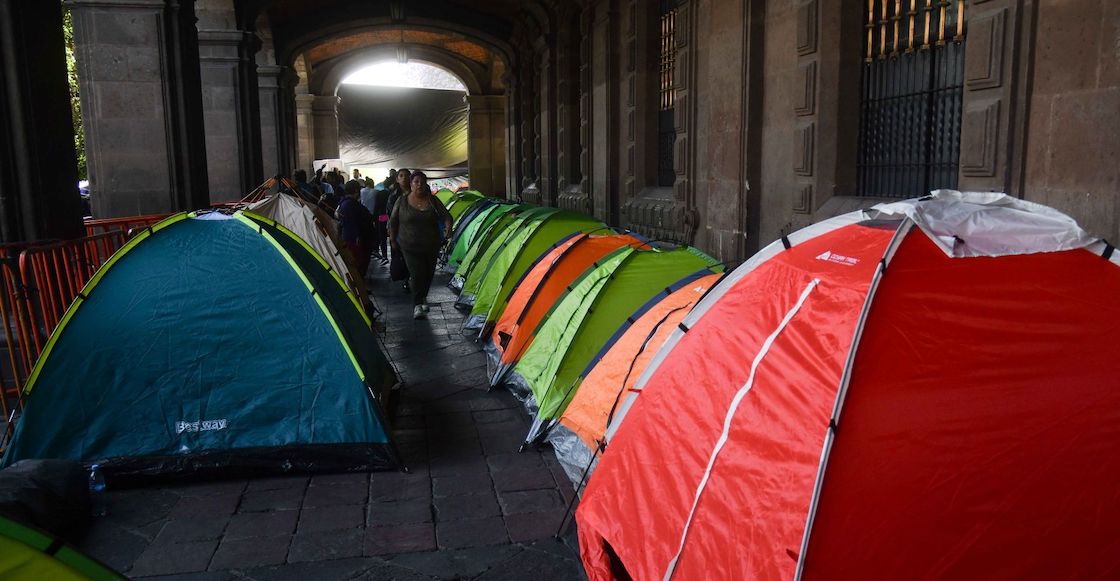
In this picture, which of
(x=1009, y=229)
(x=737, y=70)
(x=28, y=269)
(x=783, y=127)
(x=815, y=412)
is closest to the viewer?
(x=815, y=412)

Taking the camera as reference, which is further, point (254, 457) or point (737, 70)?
point (737, 70)

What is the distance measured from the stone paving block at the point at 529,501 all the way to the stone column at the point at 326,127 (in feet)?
80.9

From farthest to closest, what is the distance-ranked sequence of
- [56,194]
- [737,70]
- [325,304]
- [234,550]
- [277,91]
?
[277,91]
[737,70]
[56,194]
[325,304]
[234,550]

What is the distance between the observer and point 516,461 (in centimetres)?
484

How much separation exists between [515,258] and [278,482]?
4.17 m

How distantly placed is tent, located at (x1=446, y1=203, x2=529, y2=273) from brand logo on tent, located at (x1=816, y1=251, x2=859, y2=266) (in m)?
8.90

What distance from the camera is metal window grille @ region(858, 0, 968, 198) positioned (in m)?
5.68

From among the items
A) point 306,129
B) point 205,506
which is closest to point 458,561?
point 205,506

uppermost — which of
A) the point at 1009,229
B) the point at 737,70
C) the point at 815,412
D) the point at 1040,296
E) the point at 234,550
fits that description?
the point at 737,70

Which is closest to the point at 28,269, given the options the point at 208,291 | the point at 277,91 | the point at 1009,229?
the point at 208,291

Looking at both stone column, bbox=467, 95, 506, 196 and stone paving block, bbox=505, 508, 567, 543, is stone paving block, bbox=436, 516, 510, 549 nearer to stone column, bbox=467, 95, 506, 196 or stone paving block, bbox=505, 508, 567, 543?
stone paving block, bbox=505, 508, 567, 543

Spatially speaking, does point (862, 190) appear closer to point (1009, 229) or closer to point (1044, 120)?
point (1044, 120)

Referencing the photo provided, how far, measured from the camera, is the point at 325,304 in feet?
15.6

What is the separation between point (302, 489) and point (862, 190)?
200 inches
